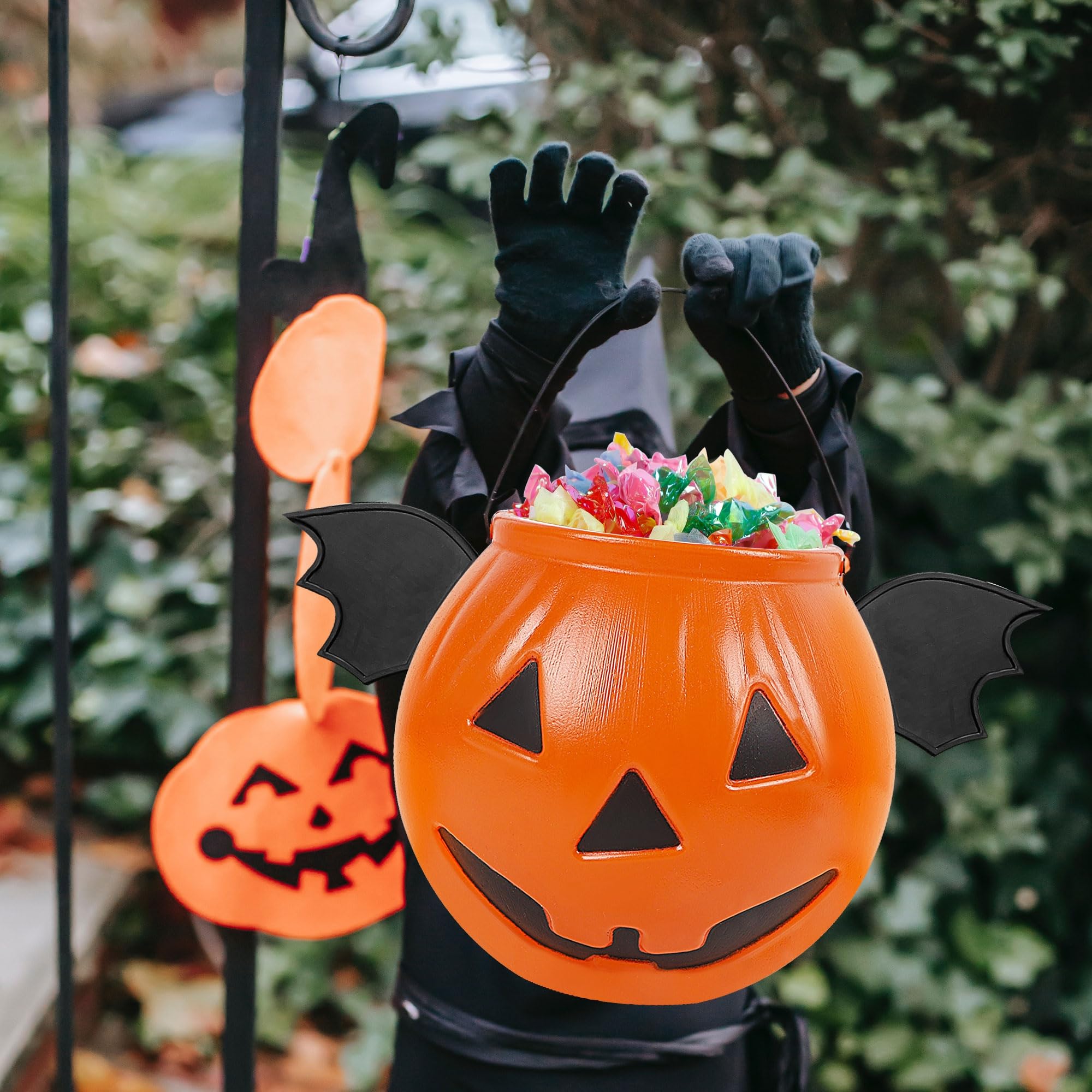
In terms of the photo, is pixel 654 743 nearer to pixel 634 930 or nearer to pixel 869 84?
pixel 634 930

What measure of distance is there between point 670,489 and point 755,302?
0.12 metres

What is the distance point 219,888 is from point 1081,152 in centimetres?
113

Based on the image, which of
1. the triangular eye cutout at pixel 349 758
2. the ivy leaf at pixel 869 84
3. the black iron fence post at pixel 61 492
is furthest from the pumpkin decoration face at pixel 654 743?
the ivy leaf at pixel 869 84

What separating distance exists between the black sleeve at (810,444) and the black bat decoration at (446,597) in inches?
3.9

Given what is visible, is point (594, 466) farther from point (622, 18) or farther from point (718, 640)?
point (622, 18)

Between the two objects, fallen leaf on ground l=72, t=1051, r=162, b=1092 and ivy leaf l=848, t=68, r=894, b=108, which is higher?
ivy leaf l=848, t=68, r=894, b=108

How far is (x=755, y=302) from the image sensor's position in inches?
21.1

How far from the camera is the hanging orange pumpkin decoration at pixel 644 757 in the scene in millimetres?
457

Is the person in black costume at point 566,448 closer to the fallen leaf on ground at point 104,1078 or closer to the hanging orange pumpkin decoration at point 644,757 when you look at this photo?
the hanging orange pumpkin decoration at point 644,757

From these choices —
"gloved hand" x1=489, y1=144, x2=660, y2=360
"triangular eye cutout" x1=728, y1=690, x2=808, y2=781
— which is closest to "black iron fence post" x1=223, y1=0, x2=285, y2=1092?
"gloved hand" x1=489, y1=144, x2=660, y2=360

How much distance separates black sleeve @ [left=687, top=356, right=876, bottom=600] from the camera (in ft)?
2.09

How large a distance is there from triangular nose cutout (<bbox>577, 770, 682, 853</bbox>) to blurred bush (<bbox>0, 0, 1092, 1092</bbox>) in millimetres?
901

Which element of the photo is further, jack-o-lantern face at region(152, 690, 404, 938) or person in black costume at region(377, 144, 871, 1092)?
jack-o-lantern face at region(152, 690, 404, 938)

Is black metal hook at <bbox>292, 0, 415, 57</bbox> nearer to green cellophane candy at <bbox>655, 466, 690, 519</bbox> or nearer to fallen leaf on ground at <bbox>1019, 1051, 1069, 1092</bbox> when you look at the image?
green cellophane candy at <bbox>655, 466, 690, 519</bbox>
